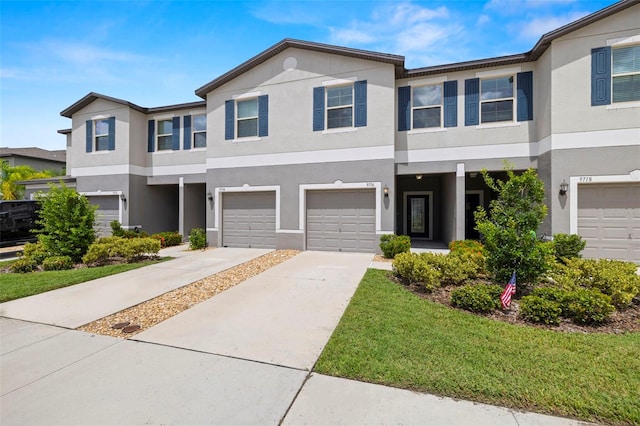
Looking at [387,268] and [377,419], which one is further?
[387,268]

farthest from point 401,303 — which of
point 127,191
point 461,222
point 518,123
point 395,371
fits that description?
point 127,191

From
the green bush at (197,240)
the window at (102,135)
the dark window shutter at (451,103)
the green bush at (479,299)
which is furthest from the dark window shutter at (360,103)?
the window at (102,135)

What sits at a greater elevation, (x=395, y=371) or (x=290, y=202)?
(x=290, y=202)

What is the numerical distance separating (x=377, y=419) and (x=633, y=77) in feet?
40.3

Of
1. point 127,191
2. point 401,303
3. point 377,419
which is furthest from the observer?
point 127,191

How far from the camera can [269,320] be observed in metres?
4.82

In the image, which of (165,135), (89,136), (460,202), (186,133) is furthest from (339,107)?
(89,136)

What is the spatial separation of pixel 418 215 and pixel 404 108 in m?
6.33

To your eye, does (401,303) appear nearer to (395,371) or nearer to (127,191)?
(395,371)

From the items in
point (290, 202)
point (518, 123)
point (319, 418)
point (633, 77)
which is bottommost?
point (319, 418)

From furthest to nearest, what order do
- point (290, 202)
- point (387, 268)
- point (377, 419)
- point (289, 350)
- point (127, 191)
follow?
point (127, 191) → point (290, 202) → point (387, 268) → point (289, 350) → point (377, 419)

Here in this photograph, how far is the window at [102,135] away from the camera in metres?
14.8

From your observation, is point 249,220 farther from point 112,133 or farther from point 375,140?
point 112,133

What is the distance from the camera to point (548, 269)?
18.9 feet
